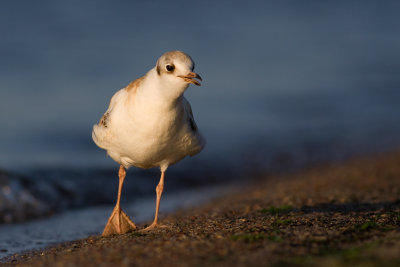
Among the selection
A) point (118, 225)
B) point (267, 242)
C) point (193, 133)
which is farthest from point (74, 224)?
point (267, 242)

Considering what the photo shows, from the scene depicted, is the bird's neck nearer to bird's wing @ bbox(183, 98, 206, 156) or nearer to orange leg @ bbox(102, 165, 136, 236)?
bird's wing @ bbox(183, 98, 206, 156)

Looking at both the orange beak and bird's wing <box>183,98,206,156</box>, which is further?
bird's wing <box>183,98,206,156</box>

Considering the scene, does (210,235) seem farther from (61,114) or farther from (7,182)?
(61,114)

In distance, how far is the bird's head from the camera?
4625 millimetres

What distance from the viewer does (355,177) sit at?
10.7m

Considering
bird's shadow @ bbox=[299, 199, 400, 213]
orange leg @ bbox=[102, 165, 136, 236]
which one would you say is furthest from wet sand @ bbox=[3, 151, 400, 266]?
orange leg @ bbox=[102, 165, 136, 236]

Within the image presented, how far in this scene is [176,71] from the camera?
15.2ft

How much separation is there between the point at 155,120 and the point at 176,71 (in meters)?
0.55

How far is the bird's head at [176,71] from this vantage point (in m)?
4.62

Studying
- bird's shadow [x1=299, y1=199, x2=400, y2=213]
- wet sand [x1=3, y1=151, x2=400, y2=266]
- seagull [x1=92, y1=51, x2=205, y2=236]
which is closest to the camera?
wet sand [x1=3, y1=151, x2=400, y2=266]

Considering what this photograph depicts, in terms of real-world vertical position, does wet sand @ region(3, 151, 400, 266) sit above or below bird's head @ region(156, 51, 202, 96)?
below

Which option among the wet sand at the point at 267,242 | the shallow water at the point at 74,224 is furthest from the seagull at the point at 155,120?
the shallow water at the point at 74,224

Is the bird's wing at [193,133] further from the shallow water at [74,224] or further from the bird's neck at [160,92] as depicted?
the shallow water at [74,224]

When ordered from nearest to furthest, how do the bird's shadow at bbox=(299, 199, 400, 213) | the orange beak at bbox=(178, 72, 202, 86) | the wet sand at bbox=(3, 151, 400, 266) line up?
the wet sand at bbox=(3, 151, 400, 266) → the orange beak at bbox=(178, 72, 202, 86) → the bird's shadow at bbox=(299, 199, 400, 213)
